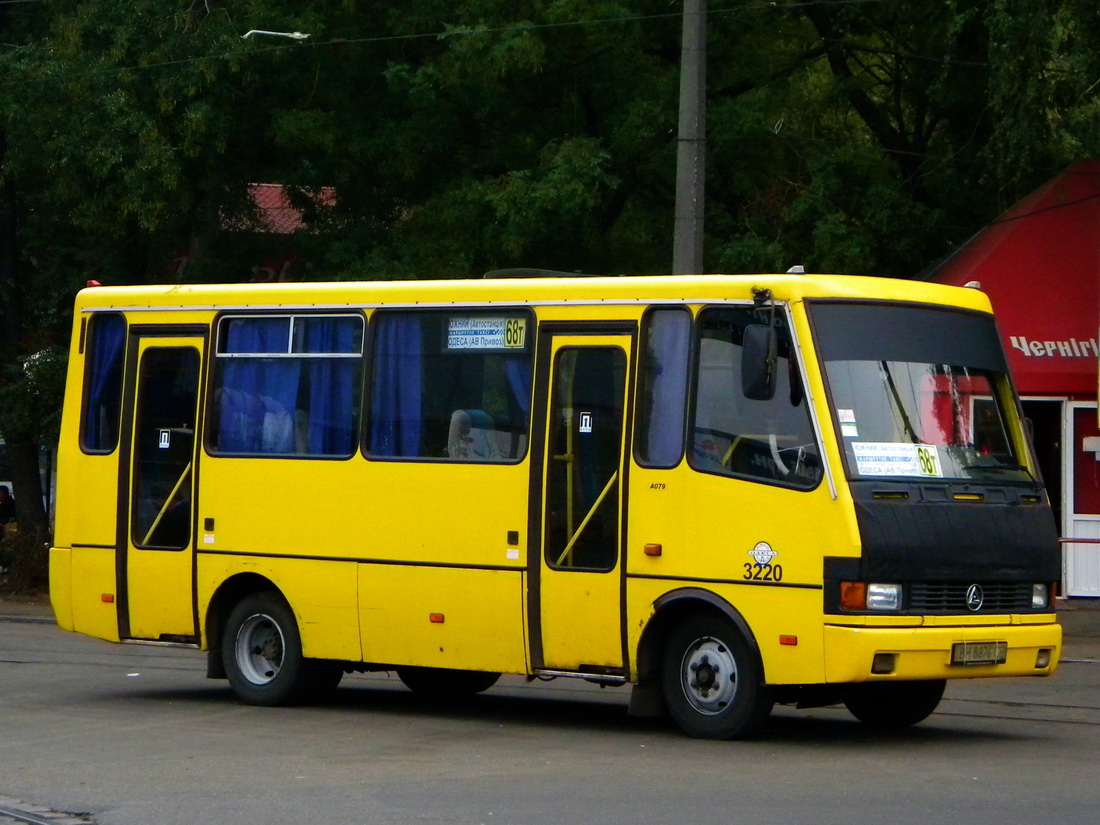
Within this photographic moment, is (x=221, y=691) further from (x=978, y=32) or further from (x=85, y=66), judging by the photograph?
(x=978, y=32)

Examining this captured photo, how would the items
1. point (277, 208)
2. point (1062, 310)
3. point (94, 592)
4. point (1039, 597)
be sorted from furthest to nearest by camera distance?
1. point (277, 208)
2. point (1062, 310)
3. point (94, 592)
4. point (1039, 597)

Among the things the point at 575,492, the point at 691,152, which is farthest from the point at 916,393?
the point at 691,152

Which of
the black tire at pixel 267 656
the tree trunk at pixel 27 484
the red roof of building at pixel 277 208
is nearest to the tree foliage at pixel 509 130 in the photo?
the red roof of building at pixel 277 208

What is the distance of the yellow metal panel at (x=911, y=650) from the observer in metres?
10.4

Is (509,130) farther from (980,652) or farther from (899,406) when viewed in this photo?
(980,652)

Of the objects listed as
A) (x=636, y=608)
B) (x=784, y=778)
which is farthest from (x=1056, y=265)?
(x=784, y=778)

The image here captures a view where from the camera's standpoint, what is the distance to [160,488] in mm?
13891

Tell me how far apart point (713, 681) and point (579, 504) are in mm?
1355

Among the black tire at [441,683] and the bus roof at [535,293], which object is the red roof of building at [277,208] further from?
the black tire at [441,683]

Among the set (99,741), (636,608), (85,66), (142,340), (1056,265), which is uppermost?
(85,66)

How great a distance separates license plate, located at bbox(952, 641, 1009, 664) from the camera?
10711mm

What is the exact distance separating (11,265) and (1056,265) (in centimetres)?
1519

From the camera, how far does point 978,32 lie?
78.3ft

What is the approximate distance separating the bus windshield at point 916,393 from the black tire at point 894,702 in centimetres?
150
